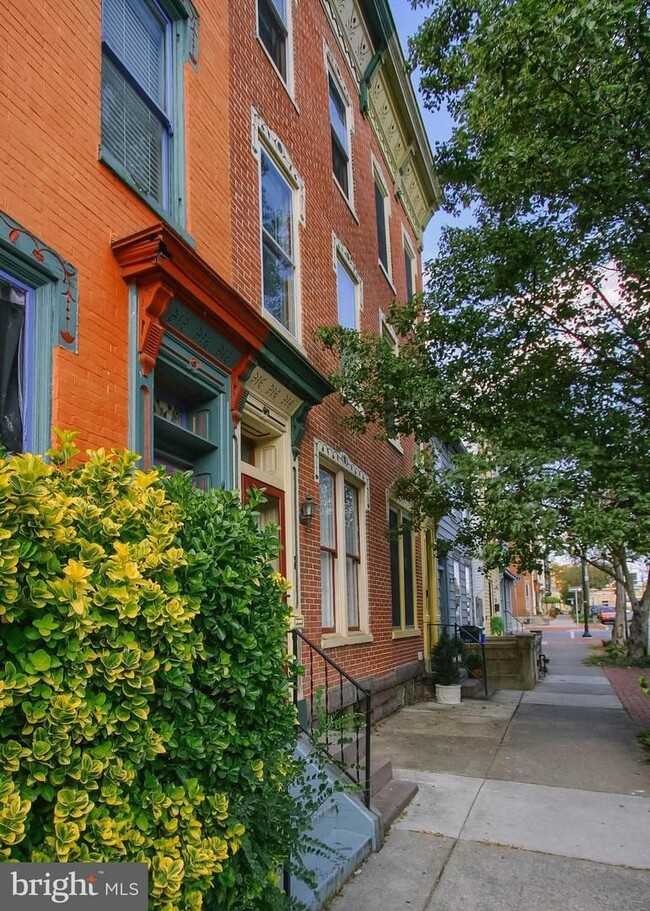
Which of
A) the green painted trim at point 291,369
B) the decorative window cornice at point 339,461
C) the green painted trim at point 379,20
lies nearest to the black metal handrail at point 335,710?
the decorative window cornice at point 339,461

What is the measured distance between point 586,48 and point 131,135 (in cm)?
455

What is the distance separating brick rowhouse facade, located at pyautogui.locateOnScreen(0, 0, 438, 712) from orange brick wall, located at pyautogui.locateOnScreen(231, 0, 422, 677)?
0.04 meters

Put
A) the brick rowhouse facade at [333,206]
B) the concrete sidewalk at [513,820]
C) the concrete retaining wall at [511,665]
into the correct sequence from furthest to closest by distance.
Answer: the concrete retaining wall at [511,665] → the brick rowhouse facade at [333,206] → the concrete sidewalk at [513,820]

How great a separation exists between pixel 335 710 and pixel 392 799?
1980 mm

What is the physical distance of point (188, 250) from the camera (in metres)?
4.70

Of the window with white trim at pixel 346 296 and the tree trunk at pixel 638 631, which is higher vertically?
the window with white trim at pixel 346 296

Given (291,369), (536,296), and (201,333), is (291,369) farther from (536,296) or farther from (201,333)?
(536,296)

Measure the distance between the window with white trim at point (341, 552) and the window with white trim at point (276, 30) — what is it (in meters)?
4.91

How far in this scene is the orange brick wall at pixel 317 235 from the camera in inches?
272

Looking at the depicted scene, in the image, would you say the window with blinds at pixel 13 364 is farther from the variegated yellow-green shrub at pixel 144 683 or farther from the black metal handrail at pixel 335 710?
the black metal handrail at pixel 335 710

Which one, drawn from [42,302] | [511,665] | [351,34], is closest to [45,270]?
[42,302]

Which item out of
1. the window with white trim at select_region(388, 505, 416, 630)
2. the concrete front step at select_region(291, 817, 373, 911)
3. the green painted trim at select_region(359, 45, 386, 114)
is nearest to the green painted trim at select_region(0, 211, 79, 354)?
the concrete front step at select_region(291, 817, 373, 911)

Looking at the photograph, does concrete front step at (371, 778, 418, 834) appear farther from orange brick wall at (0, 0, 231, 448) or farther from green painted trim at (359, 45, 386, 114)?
green painted trim at (359, 45, 386, 114)

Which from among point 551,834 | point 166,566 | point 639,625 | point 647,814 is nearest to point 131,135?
point 166,566
